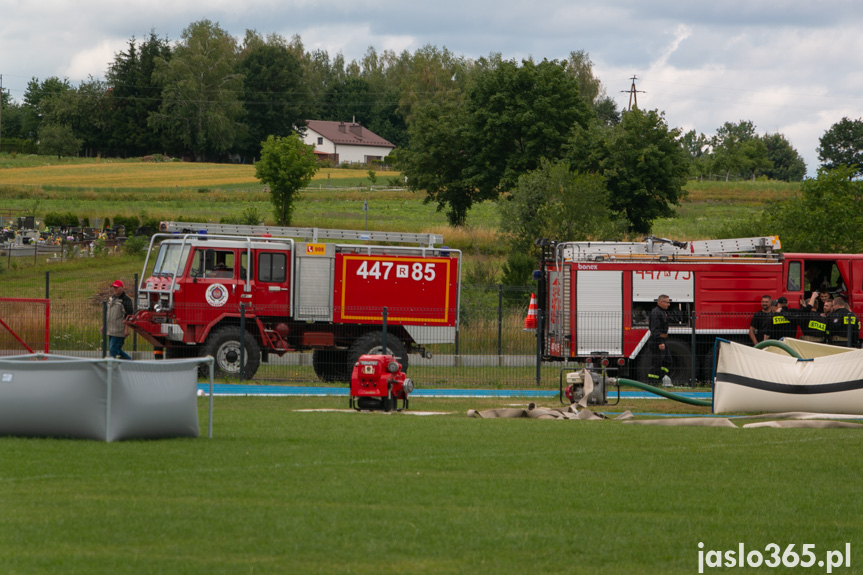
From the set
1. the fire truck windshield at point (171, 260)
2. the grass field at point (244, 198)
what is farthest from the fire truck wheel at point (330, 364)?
the grass field at point (244, 198)

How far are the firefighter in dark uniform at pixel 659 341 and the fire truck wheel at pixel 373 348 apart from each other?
5.25m

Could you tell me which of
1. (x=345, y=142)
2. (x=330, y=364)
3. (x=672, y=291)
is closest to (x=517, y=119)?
(x=672, y=291)

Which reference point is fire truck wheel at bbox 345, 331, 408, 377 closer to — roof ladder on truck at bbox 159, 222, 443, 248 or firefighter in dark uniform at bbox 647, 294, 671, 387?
roof ladder on truck at bbox 159, 222, 443, 248

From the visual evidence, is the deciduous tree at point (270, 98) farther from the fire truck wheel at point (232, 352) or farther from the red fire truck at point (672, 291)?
the fire truck wheel at point (232, 352)

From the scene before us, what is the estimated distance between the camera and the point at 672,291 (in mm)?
23156

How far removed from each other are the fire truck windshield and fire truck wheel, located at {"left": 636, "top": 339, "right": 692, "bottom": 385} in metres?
9.92

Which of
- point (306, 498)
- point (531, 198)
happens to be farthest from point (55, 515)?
Result: point (531, 198)

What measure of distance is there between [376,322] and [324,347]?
1260 millimetres

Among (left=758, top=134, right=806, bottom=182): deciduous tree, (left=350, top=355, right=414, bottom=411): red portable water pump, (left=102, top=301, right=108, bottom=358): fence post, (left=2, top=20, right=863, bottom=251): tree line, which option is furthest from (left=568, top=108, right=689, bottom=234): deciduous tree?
(left=758, top=134, right=806, bottom=182): deciduous tree

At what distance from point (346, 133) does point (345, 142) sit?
2454mm

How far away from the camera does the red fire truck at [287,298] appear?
2119cm

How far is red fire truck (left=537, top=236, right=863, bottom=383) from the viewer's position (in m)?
22.7

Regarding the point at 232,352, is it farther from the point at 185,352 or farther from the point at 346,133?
the point at 346,133

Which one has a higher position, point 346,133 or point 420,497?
point 346,133
